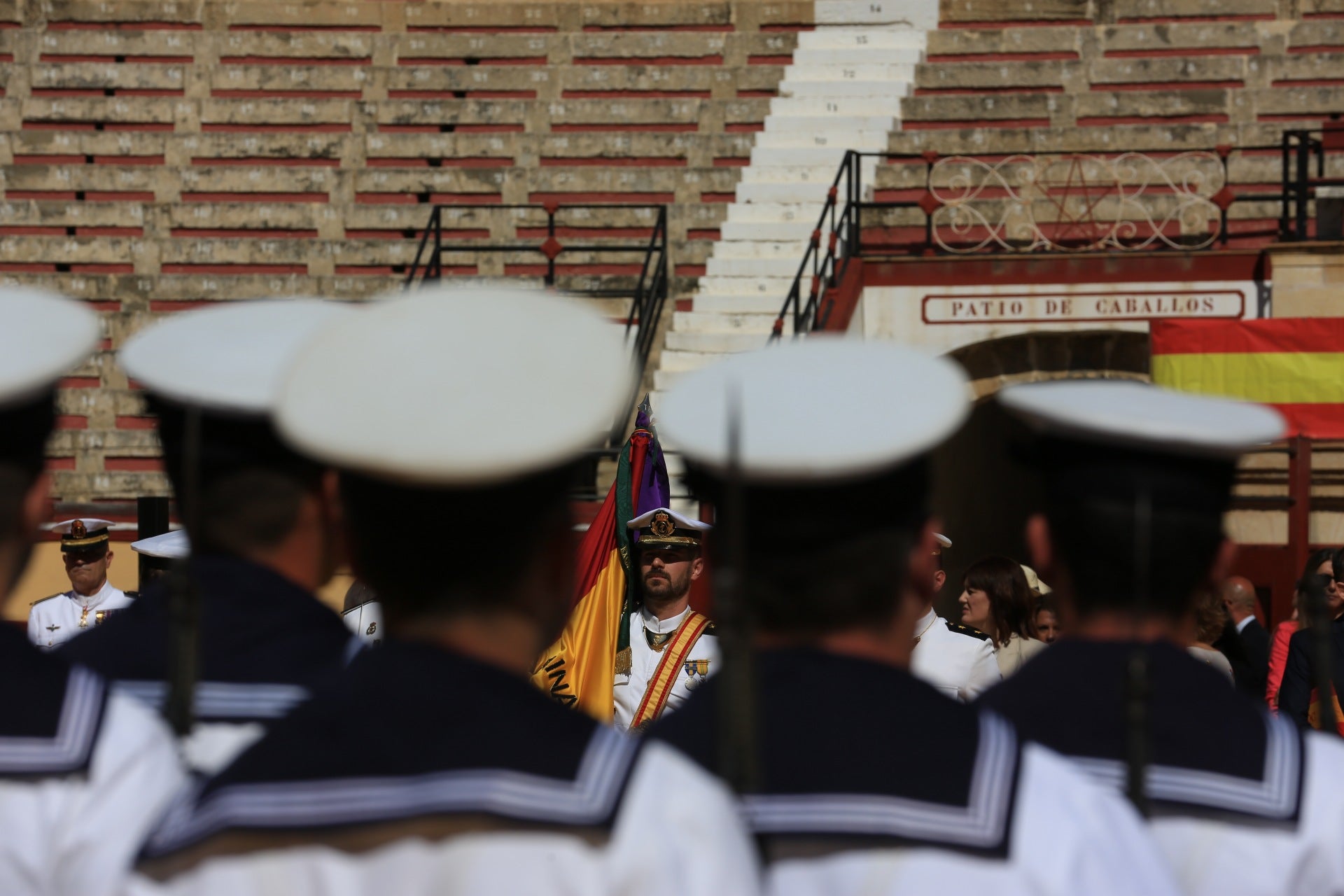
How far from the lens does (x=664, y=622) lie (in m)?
6.09

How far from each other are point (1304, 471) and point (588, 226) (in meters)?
7.27

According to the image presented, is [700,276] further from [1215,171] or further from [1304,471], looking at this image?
[1304,471]

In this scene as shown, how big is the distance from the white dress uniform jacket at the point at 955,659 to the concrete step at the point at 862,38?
1196 centimetres

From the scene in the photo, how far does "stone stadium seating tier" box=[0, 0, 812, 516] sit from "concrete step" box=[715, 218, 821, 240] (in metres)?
0.19

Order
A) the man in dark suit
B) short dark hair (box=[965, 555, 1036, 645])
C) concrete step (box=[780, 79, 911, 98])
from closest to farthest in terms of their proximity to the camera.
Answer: short dark hair (box=[965, 555, 1036, 645])
the man in dark suit
concrete step (box=[780, 79, 911, 98])

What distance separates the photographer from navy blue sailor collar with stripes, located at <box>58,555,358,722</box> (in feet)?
7.38

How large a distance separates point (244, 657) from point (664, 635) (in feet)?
12.6

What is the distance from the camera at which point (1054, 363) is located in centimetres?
1207

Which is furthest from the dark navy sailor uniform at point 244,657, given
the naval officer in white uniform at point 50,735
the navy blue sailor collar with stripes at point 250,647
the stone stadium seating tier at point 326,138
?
the stone stadium seating tier at point 326,138

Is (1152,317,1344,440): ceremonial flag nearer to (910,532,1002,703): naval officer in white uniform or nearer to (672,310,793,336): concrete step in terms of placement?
(910,532,1002,703): naval officer in white uniform

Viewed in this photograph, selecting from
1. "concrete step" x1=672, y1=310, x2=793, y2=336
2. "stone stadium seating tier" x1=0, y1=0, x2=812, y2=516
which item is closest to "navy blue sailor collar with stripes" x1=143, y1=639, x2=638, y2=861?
"concrete step" x1=672, y1=310, x2=793, y2=336

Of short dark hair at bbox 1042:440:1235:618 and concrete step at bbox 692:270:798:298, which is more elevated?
concrete step at bbox 692:270:798:298

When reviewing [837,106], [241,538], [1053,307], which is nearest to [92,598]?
[1053,307]

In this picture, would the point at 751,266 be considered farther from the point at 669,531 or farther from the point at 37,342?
the point at 37,342
